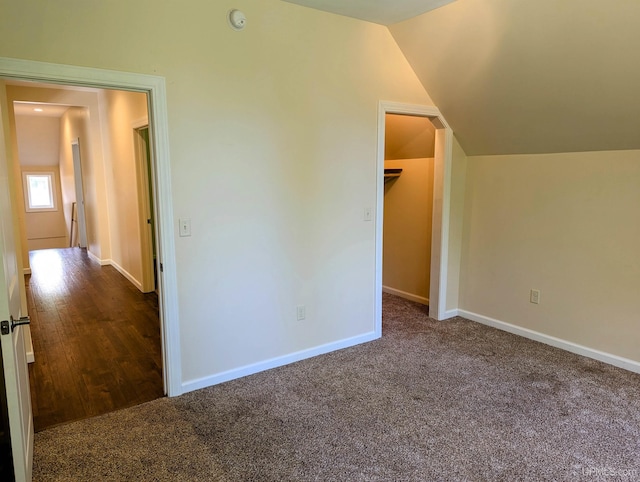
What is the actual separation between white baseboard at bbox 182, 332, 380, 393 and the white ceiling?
2638 millimetres

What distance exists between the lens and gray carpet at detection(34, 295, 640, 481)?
7.13ft

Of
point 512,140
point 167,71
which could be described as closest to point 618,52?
point 512,140

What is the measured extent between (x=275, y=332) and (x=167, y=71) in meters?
1.99

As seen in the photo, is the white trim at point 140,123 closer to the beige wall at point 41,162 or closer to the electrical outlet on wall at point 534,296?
the electrical outlet on wall at point 534,296

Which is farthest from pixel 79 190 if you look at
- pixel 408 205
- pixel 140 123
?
pixel 408 205

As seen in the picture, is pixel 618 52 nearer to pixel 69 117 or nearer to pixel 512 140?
pixel 512 140

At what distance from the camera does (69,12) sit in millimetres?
2303

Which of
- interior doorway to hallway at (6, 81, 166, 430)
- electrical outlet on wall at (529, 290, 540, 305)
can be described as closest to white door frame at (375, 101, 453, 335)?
electrical outlet on wall at (529, 290, 540, 305)

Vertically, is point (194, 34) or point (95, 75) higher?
point (194, 34)

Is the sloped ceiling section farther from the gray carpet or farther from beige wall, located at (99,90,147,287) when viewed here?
beige wall, located at (99,90,147,287)

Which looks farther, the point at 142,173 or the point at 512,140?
the point at 142,173

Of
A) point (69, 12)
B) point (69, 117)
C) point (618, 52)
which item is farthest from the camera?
point (69, 117)

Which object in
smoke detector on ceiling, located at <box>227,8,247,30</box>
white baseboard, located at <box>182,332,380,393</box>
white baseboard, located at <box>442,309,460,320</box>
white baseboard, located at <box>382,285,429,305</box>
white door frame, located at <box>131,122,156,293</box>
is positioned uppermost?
smoke detector on ceiling, located at <box>227,8,247,30</box>

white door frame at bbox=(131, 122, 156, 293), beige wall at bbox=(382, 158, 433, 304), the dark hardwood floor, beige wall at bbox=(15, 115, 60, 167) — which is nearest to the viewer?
the dark hardwood floor
